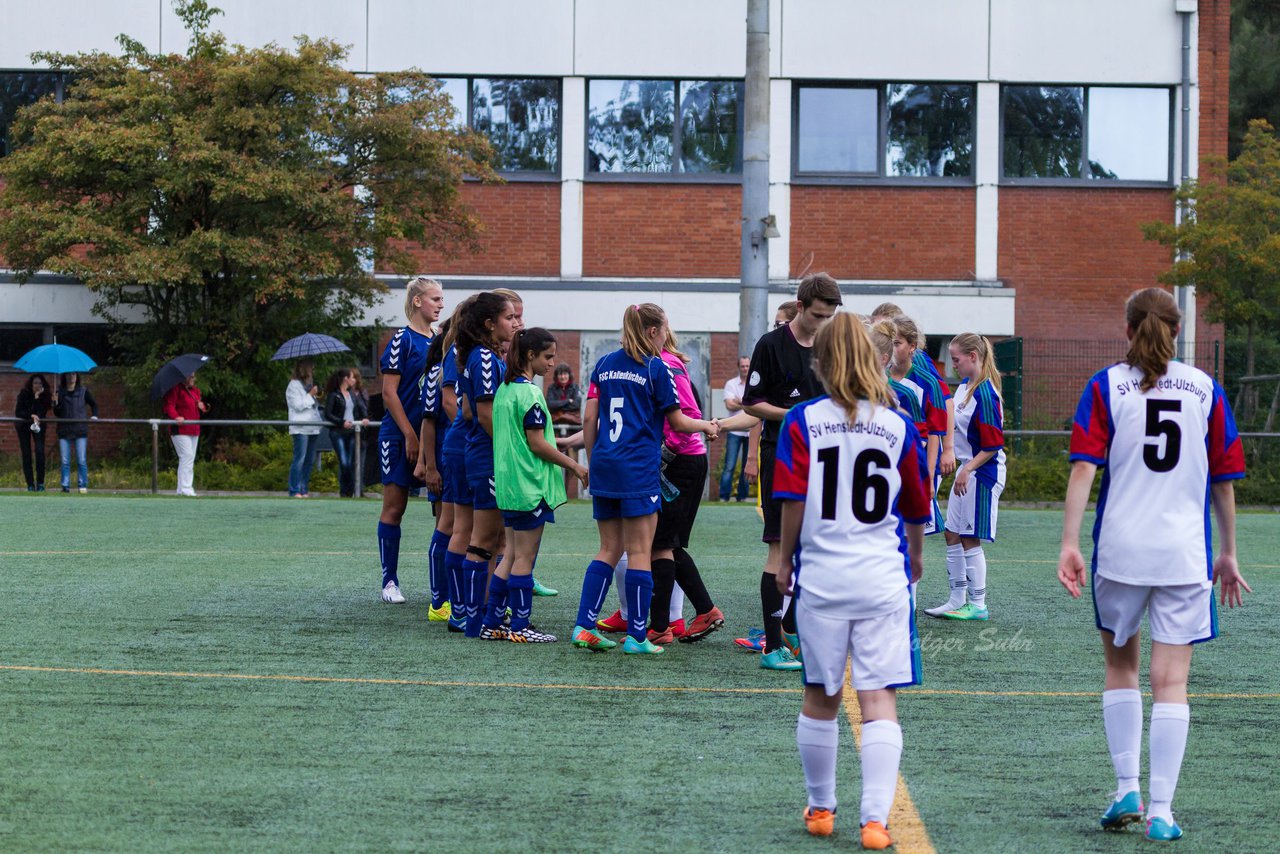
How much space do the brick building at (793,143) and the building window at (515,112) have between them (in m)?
0.04

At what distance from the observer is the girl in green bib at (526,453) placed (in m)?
7.71

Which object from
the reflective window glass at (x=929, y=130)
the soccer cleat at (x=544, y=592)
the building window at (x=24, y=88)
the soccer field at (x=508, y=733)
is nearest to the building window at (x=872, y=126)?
the reflective window glass at (x=929, y=130)

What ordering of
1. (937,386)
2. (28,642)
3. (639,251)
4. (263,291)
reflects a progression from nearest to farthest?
(28,642), (937,386), (263,291), (639,251)

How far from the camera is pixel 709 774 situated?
5.54m

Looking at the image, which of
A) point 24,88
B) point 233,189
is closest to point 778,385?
point 233,189

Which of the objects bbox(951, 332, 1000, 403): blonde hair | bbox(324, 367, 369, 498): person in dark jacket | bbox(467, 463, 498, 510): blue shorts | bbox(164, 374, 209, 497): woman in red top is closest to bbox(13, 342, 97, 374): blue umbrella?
bbox(164, 374, 209, 497): woman in red top

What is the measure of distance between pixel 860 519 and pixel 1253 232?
865 inches

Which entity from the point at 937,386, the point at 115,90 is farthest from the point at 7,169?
the point at 937,386

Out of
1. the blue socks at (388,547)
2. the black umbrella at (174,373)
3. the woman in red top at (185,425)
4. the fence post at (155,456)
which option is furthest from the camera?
the black umbrella at (174,373)

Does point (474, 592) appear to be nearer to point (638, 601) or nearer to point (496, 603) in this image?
point (496, 603)

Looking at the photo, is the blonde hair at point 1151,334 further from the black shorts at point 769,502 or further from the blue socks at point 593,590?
the blue socks at point 593,590

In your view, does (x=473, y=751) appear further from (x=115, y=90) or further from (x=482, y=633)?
(x=115, y=90)

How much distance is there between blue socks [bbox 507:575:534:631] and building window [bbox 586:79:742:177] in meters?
19.7

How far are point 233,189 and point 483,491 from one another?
16.0m
